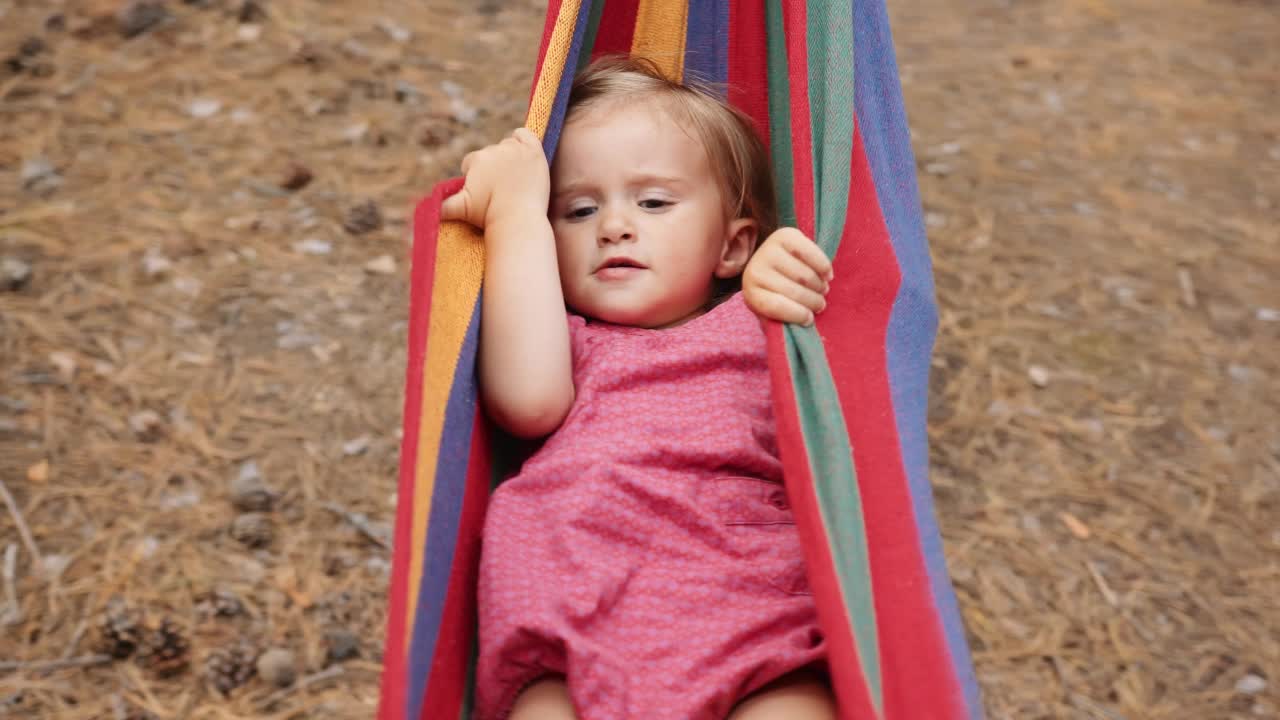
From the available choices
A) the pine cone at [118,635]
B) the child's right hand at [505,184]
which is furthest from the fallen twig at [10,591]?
the child's right hand at [505,184]

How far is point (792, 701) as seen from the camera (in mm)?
1202

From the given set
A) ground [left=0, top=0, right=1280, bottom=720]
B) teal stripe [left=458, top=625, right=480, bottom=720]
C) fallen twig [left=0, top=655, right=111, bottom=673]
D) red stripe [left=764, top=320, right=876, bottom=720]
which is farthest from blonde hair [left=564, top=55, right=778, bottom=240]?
fallen twig [left=0, top=655, right=111, bottom=673]

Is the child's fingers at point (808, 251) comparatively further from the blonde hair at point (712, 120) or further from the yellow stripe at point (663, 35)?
the yellow stripe at point (663, 35)

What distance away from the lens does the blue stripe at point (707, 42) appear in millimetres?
1850

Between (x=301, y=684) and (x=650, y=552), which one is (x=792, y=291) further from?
(x=301, y=684)

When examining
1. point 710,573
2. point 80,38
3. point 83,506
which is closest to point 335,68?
point 80,38

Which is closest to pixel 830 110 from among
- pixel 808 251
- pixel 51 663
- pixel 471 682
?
pixel 808 251

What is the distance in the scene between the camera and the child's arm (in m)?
1.40

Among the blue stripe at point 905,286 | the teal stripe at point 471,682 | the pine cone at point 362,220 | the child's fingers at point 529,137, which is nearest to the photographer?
the blue stripe at point 905,286

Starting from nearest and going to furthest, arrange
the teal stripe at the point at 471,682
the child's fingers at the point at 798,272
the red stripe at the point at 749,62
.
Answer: the teal stripe at the point at 471,682, the child's fingers at the point at 798,272, the red stripe at the point at 749,62

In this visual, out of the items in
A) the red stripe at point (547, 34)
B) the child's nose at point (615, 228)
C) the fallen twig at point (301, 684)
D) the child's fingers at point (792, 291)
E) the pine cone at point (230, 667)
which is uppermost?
the red stripe at point (547, 34)

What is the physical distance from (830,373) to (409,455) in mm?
450

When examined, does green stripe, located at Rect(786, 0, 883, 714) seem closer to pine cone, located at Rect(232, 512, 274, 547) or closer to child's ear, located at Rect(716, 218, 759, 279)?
child's ear, located at Rect(716, 218, 759, 279)

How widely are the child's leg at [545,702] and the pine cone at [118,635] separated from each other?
892 mm
